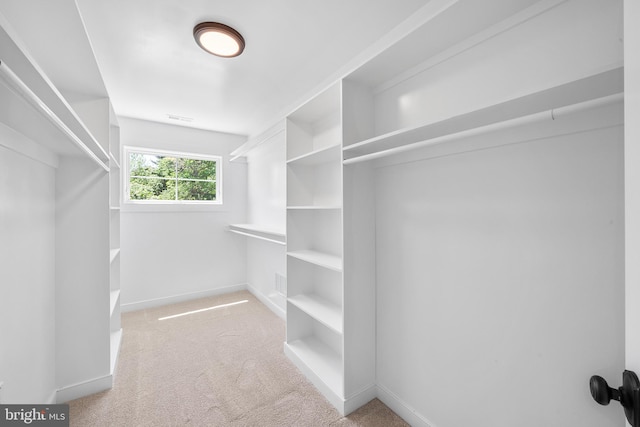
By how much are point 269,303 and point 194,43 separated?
2.83 m

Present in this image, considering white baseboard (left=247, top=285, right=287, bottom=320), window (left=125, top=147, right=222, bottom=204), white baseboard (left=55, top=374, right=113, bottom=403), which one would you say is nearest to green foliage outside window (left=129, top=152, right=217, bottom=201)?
window (left=125, top=147, right=222, bottom=204)

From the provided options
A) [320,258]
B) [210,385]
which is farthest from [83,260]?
[320,258]

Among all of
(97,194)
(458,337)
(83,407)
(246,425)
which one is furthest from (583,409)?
(97,194)

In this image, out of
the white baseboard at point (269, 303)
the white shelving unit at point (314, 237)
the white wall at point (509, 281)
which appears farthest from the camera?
the white baseboard at point (269, 303)

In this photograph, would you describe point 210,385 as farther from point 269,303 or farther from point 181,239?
point 181,239

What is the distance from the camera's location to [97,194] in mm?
1932

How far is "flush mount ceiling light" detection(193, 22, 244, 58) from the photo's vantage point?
66.1 inches

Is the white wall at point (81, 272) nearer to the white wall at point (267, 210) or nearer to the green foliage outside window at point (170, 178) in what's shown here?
the white wall at point (267, 210)

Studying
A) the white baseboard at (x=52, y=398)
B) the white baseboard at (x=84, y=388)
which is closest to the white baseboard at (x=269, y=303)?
the white baseboard at (x=84, y=388)

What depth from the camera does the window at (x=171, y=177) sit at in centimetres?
355

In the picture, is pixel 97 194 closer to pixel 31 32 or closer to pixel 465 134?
pixel 31 32

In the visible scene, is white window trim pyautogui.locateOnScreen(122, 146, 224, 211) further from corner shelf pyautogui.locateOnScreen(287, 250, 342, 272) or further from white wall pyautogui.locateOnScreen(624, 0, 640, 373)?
white wall pyautogui.locateOnScreen(624, 0, 640, 373)

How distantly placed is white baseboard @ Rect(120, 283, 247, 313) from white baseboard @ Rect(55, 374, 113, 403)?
1.65 metres

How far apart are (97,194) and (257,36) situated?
5.12ft
